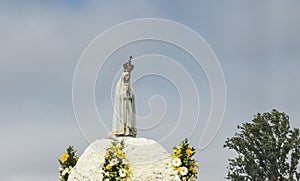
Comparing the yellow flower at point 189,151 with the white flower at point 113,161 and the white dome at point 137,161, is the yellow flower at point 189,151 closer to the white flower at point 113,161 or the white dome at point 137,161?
the white dome at point 137,161

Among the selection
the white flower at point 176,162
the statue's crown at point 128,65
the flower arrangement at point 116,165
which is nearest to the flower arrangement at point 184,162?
the white flower at point 176,162

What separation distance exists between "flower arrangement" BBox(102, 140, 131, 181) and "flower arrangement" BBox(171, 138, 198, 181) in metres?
1.01

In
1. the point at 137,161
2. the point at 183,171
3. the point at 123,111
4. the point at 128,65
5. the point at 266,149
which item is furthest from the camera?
the point at 266,149

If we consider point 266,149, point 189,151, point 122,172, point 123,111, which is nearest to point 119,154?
point 122,172

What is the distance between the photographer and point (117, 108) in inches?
550

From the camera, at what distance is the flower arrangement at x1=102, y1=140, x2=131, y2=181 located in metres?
12.7

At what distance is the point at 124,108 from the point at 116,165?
161 cm

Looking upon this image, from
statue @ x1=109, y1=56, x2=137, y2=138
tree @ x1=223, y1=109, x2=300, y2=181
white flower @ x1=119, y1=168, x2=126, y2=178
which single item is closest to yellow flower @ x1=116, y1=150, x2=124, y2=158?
white flower @ x1=119, y1=168, x2=126, y2=178

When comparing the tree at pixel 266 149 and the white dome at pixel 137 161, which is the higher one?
the tree at pixel 266 149

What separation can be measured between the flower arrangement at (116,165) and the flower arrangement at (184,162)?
1.01 m

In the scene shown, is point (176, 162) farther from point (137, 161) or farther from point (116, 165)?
point (116, 165)

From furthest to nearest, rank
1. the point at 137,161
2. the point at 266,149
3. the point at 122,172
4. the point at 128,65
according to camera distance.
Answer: the point at 266,149 → the point at 128,65 → the point at 137,161 → the point at 122,172

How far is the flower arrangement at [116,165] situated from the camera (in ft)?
41.7

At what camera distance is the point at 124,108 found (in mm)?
13922
